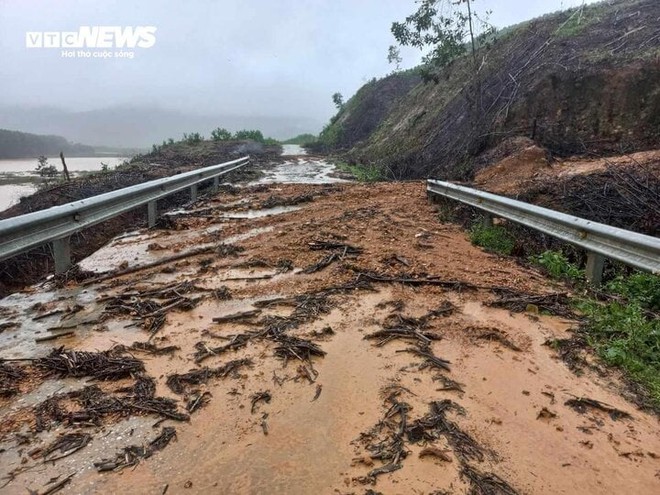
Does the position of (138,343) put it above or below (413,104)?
below

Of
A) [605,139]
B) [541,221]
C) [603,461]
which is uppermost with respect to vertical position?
[605,139]

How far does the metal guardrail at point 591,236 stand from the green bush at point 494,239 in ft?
0.84

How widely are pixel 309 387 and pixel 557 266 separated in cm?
330

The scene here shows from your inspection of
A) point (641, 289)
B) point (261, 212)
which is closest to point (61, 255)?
point (261, 212)

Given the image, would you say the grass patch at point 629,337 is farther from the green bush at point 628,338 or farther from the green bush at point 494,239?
the green bush at point 494,239

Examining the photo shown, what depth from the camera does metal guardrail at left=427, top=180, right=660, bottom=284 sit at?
3410mm

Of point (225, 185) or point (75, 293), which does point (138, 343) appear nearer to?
point (75, 293)

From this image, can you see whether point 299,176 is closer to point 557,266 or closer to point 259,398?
point 557,266

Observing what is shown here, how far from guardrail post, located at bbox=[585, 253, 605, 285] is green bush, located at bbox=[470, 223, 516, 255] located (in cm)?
123

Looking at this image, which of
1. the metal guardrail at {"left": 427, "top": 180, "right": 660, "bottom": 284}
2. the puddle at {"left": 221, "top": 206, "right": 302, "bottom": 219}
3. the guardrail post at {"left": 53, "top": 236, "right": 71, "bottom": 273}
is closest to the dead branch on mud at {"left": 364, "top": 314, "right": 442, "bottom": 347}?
the metal guardrail at {"left": 427, "top": 180, "right": 660, "bottom": 284}

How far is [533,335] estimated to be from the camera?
305 cm

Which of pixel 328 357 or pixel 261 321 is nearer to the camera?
pixel 328 357

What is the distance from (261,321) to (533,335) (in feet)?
6.31

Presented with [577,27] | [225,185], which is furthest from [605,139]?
[225,185]
